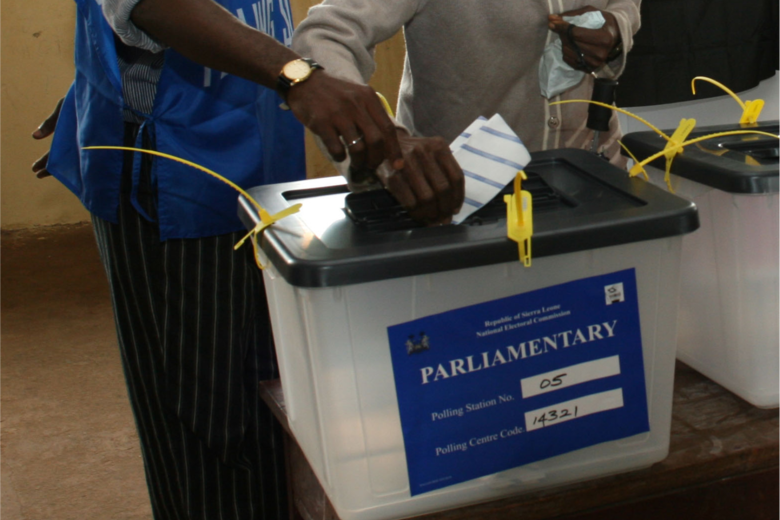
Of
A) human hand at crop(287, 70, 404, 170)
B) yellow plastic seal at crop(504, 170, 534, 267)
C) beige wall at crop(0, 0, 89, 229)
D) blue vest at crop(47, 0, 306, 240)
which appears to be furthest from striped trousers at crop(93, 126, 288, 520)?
beige wall at crop(0, 0, 89, 229)

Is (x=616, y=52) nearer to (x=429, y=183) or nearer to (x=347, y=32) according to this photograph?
(x=347, y=32)

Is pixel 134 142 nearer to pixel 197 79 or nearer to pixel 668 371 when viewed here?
pixel 197 79

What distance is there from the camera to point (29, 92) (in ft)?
13.1

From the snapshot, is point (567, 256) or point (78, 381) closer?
point (567, 256)

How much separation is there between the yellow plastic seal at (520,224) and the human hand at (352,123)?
0.15 m

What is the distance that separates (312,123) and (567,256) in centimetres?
29

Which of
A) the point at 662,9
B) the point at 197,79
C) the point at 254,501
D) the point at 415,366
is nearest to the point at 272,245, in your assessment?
the point at 415,366

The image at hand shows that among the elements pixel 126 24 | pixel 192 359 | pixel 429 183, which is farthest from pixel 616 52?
pixel 192 359

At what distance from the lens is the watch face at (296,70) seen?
0.83 meters

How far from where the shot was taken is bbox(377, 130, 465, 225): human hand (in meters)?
0.73

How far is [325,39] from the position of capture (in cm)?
100

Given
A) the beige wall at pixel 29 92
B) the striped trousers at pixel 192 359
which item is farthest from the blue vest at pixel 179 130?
the beige wall at pixel 29 92

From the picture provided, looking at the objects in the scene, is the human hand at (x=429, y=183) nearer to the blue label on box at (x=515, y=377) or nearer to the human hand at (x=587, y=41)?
the blue label on box at (x=515, y=377)

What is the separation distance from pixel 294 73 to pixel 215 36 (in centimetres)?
13
